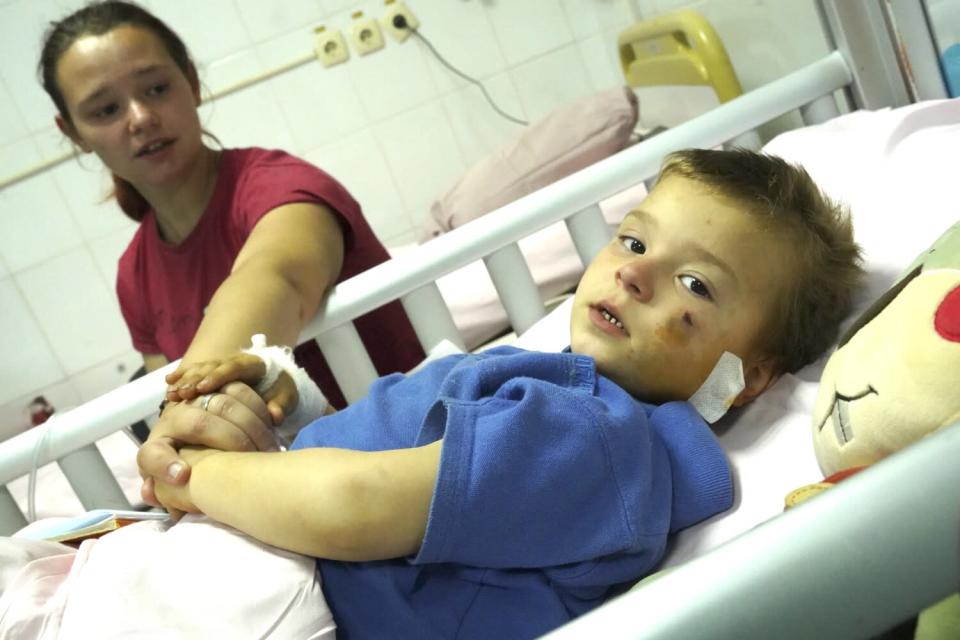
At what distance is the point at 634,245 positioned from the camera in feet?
3.00

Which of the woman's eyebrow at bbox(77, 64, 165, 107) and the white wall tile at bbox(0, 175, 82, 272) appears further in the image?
the white wall tile at bbox(0, 175, 82, 272)

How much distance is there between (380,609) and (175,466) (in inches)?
9.5

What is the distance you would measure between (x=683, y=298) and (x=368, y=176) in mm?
1996

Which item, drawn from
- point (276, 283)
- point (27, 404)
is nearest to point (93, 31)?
point (276, 283)

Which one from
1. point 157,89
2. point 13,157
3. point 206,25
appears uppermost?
point 206,25

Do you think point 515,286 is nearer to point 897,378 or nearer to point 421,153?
point 897,378

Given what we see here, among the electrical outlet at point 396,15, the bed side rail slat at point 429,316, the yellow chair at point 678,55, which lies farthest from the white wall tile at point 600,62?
the bed side rail slat at point 429,316

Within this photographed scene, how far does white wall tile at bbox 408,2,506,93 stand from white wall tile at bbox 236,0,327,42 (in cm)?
29

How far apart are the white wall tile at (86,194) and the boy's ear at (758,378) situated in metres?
2.05

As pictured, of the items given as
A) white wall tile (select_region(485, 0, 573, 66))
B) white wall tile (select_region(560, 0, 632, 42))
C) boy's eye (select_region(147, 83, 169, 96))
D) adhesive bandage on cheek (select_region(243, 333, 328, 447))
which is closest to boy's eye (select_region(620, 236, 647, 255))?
adhesive bandage on cheek (select_region(243, 333, 328, 447))

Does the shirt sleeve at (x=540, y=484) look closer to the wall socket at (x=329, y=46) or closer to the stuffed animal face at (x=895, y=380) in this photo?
the stuffed animal face at (x=895, y=380)

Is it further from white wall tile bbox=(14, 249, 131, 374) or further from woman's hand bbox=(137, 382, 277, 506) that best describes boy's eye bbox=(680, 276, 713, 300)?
white wall tile bbox=(14, 249, 131, 374)

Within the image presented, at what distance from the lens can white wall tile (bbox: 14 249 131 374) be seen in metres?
2.55

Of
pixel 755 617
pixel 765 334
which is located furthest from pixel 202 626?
pixel 765 334
